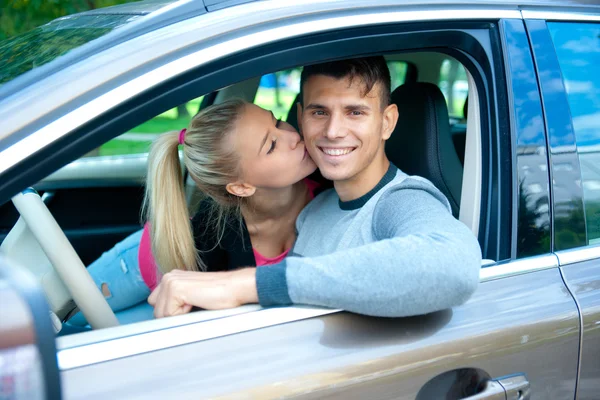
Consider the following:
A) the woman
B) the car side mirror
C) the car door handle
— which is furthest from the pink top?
the car side mirror

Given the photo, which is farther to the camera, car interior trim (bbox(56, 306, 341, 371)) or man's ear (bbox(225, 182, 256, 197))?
man's ear (bbox(225, 182, 256, 197))


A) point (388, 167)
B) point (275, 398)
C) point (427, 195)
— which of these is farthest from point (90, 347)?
point (388, 167)

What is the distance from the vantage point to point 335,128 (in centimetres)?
197

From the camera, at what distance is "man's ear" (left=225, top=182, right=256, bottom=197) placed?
227 centimetres

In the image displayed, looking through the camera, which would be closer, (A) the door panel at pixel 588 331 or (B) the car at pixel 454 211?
(B) the car at pixel 454 211

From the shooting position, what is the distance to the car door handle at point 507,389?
1470 mm

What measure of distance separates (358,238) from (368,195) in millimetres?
155

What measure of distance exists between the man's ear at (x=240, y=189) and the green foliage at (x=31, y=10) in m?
1.94

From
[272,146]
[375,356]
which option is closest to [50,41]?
[272,146]

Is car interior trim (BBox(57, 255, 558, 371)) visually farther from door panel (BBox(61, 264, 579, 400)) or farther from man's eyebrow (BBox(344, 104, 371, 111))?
man's eyebrow (BBox(344, 104, 371, 111))

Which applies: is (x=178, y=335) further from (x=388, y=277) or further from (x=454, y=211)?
(x=454, y=211)

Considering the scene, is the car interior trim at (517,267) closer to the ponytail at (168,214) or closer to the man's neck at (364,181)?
the man's neck at (364,181)

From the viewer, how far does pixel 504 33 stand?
5.64ft

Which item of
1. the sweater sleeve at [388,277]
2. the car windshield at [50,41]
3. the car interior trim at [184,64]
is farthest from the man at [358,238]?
the car windshield at [50,41]
